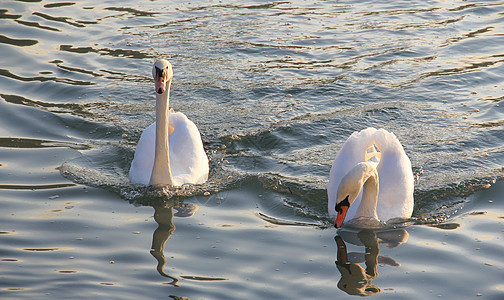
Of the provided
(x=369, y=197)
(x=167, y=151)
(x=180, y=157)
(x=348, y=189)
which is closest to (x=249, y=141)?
(x=180, y=157)

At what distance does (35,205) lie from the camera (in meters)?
7.84

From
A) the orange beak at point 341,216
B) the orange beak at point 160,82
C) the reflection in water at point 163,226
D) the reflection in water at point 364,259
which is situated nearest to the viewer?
the reflection in water at point 364,259

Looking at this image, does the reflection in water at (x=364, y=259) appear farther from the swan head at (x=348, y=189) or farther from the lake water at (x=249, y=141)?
the swan head at (x=348, y=189)

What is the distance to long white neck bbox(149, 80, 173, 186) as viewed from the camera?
800 cm

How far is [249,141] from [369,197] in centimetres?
281

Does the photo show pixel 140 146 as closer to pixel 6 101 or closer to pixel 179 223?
pixel 179 223

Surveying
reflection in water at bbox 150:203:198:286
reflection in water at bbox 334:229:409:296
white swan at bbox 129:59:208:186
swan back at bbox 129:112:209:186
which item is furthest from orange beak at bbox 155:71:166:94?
reflection in water at bbox 334:229:409:296

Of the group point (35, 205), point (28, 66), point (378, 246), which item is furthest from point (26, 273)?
point (28, 66)

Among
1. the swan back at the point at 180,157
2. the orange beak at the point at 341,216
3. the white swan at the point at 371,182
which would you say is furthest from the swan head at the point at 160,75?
the orange beak at the point at 341,216

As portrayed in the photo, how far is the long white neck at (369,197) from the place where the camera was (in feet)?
24.0

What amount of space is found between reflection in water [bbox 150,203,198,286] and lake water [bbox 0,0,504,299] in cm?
2

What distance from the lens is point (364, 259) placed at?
22.9 feet

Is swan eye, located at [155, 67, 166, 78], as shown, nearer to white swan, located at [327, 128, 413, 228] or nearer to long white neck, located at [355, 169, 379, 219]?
white swan, located at [327, 128, 413, 228]

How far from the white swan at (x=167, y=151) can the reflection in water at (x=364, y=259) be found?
207 cm
